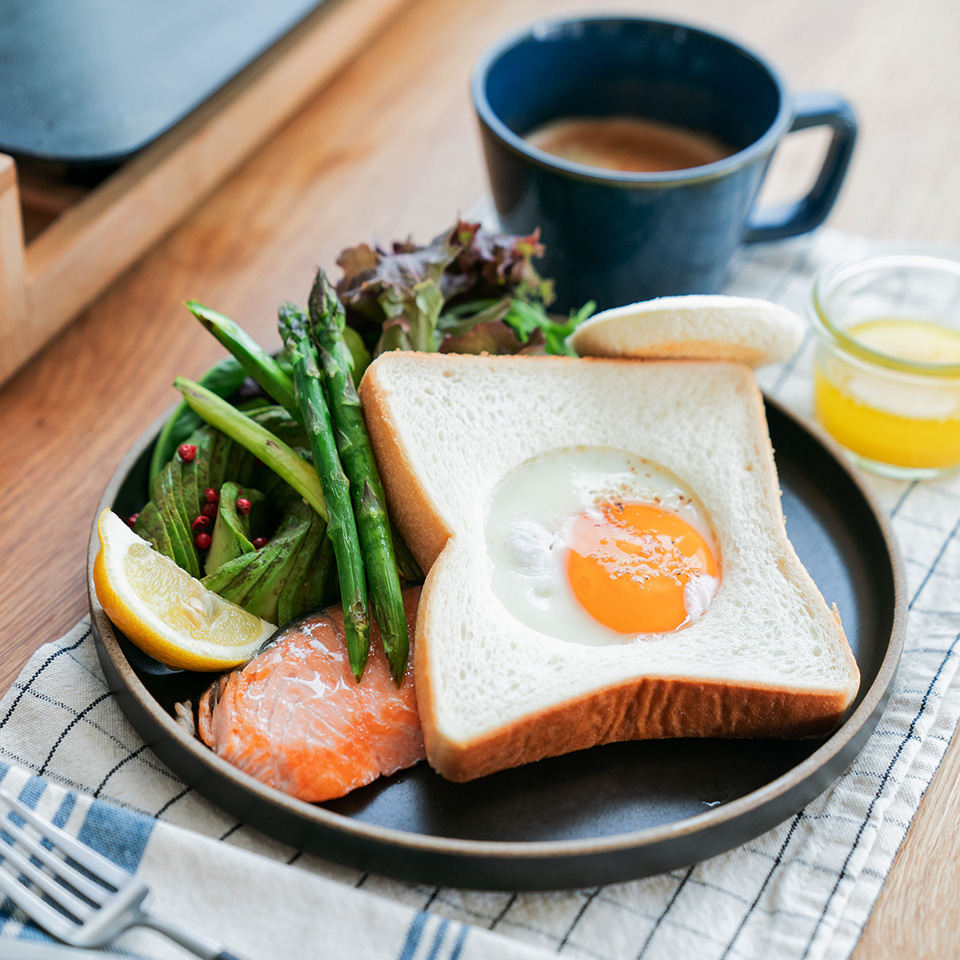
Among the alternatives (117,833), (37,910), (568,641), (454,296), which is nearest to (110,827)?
(117,833)

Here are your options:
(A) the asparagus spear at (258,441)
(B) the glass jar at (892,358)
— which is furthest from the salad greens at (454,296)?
(B) the glass jar at (892,358)

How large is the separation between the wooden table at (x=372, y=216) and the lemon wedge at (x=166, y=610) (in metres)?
0.30

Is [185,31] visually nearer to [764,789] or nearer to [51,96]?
[51,96]

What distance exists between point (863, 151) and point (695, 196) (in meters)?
1.33

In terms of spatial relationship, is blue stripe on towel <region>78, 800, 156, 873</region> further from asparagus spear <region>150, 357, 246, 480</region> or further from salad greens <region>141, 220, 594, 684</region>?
asparagus spear <region>150, 357, 246, 480</region>

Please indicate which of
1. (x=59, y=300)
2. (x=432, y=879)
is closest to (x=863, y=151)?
(x=59, y=300)

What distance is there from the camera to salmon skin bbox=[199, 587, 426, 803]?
143 cm

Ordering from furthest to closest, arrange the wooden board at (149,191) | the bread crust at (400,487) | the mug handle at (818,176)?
the mug handle at (818,176), the wooden board at (149,191), the bread crust at (400,487)

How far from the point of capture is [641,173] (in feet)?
7.52

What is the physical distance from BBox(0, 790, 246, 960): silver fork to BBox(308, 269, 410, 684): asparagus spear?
50 cm

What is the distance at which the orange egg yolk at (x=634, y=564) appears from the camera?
1.65 metres

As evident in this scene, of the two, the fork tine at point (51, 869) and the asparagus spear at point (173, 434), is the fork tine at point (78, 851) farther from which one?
the asparagus spear at point (173, 434)

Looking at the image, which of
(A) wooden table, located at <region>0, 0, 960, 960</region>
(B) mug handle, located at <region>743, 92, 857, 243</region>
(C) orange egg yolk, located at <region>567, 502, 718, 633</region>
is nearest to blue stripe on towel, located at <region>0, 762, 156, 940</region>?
(A) wooden table, located at <region>0, 0, 960, 960</region>

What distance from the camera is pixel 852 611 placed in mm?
1773
